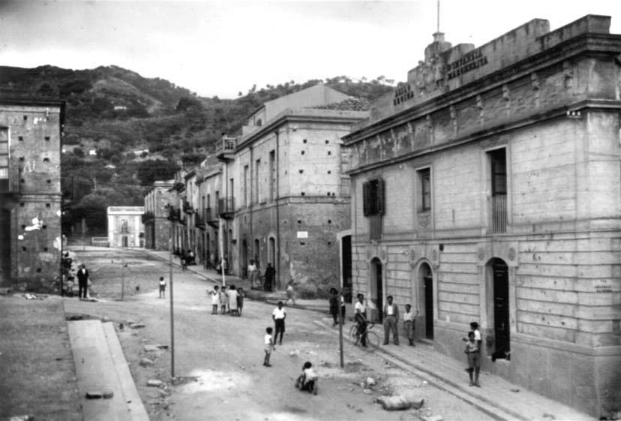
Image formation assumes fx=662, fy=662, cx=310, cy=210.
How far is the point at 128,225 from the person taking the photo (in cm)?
8519

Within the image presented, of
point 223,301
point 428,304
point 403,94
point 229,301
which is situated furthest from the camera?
point 223,301

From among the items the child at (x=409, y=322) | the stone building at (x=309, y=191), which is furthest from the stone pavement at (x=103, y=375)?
the stone building at (x=309, y=191)

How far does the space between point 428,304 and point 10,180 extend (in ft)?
59.6

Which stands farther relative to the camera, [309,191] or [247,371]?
[309,191]

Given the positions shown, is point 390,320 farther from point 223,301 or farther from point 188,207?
point 188,207

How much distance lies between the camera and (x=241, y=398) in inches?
589

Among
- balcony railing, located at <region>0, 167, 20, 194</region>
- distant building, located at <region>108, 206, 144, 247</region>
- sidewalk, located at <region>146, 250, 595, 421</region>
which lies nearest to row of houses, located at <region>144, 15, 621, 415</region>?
sidewalk, located at <region>146, 250, 595, 421</region>

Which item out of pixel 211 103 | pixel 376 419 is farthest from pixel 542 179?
pixel 211 103

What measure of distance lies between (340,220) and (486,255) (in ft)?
53.6

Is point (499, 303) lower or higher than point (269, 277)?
higher

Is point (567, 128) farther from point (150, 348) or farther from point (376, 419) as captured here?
point (150, 348)

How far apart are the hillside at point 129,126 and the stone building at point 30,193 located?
193 ft

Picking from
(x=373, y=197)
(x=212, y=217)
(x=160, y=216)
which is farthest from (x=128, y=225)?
(x=373, y=197)

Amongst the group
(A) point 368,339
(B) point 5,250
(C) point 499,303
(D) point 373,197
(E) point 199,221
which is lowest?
(A) point 368,339
